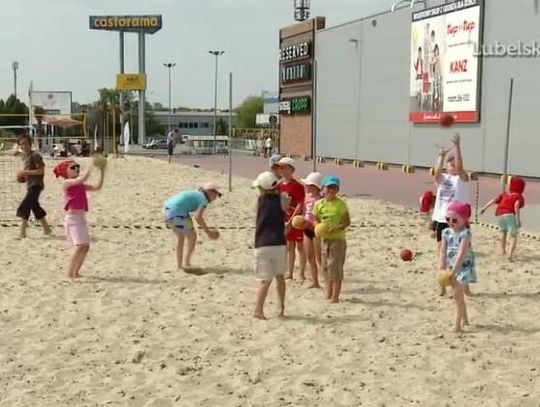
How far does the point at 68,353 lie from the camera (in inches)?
246

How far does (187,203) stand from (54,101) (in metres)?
69.6

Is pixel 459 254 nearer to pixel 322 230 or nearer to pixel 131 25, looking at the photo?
pixel 322 230

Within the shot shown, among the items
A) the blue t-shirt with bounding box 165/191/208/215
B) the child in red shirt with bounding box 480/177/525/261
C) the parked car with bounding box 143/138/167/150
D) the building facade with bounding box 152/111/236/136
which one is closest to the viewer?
the blue t-shirt with bounding box 165/191/208/215

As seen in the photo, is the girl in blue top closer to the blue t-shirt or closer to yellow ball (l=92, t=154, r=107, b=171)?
the blue t-shirt

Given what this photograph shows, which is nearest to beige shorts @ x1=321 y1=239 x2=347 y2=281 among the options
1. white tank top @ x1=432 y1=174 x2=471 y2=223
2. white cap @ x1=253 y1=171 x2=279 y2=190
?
white cap @ x1=253 y1=171 x2=279 y2=190

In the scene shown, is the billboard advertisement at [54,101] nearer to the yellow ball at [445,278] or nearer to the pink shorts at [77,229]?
the pink shorts at [77,229]

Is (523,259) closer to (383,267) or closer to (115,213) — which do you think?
(383,267)

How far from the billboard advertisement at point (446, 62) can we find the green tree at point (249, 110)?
92.3 m

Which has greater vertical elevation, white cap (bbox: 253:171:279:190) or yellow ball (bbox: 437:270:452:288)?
white cap (bbox: 253:171:279:190)

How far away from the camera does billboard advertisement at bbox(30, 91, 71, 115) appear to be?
246 ft

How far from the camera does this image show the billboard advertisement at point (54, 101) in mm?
75062

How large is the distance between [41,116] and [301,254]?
5200cm

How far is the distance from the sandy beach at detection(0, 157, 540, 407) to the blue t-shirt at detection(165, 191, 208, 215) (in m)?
0.78

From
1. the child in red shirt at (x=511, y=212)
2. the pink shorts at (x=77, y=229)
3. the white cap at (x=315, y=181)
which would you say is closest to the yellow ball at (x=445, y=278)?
the white cap at (x=315, y=181)
